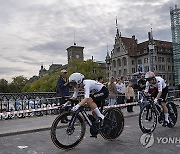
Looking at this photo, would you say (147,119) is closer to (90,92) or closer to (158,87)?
(158,87)

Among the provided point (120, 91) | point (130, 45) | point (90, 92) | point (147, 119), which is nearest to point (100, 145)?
point (90, 92)

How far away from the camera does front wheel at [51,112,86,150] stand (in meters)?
5.95

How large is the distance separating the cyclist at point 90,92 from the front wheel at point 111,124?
0.28 meters

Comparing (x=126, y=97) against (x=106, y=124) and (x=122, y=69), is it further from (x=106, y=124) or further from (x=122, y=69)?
(x=122, y=69)

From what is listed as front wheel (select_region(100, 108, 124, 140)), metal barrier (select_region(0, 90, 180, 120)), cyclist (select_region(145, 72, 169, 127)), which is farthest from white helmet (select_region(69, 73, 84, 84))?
metal barrier (select_region(0, 90, 180, 120))

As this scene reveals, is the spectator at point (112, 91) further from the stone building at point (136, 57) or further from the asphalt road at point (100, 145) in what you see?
the stone building at point (136, 57)

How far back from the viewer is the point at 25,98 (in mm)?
14742

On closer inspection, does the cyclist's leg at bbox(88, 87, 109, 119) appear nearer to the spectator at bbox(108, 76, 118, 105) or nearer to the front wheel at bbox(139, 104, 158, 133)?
the front wheel at bbox(139, 104, 158, 133)

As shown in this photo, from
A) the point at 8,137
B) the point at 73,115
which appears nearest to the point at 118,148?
the point at 73,115

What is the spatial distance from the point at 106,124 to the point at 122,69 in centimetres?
10455

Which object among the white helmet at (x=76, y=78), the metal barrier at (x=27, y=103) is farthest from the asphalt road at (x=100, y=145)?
the metal barrier at (x=27, y=103)

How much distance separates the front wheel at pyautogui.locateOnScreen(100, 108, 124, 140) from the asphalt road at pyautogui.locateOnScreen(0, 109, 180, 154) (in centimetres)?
18

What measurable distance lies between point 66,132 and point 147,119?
2929 mm

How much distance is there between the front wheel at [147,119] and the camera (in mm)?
7820
